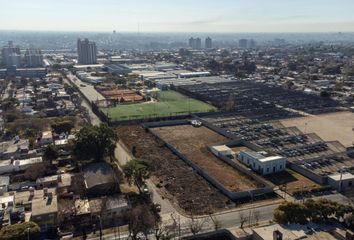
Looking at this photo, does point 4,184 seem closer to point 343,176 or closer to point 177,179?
point 177,179

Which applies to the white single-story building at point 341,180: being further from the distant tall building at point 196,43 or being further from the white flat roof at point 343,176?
the distant tall building at point 196,43

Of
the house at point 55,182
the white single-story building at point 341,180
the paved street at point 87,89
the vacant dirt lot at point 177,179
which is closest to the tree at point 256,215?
the vacant dirt lot at point 177,179

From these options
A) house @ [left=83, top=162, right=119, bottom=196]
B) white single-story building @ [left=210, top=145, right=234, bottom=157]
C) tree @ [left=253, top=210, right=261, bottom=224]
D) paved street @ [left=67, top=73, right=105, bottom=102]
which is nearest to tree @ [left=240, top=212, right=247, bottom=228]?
tree @ [left=253, top=210, right=261, bottom=224]

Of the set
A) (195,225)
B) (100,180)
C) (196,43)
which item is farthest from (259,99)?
(196,43)

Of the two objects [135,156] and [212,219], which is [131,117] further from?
[212,219]

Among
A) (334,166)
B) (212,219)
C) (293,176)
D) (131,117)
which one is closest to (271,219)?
(212,219)

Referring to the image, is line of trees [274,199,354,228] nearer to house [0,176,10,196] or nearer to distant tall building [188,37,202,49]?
house [0,176,10,196]
